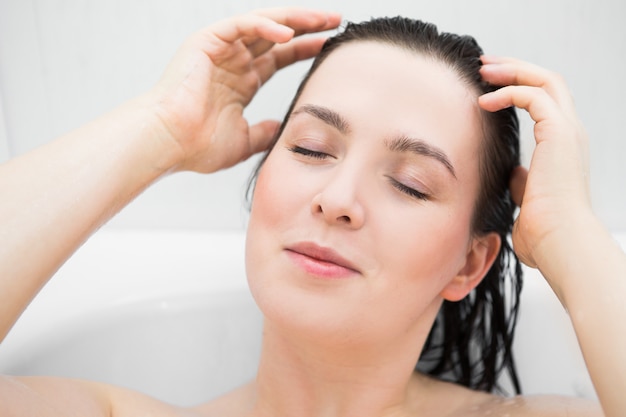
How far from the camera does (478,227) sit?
46.4 inches

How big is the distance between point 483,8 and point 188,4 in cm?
64

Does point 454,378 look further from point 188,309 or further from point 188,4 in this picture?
point 188,4

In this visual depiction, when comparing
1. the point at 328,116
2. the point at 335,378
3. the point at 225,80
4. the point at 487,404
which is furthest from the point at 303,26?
the point at 487,404

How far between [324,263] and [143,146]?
1.16 ft

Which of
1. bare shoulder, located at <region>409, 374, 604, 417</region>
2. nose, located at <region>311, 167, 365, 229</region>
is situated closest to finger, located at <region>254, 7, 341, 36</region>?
nose, located at <region>311, 167, 365, 229</region>

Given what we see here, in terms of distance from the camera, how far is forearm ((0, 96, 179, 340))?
965mm

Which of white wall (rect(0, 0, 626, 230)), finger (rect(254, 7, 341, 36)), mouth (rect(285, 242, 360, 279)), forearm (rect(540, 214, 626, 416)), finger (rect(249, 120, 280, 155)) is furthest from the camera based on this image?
white wall (rect(0, 0, 626, 230))

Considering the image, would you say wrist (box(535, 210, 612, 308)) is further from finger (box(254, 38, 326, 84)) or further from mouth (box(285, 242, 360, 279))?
finger (box(254, 38, 326, 84))

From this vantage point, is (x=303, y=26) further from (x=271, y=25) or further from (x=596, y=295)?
(x=596, y=295)

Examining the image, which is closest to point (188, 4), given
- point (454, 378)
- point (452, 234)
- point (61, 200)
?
point (61, 200)

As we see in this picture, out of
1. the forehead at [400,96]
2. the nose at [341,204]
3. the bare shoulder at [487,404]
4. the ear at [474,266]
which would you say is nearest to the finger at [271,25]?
the forehead at [400,96]

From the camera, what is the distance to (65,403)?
3.32 ft

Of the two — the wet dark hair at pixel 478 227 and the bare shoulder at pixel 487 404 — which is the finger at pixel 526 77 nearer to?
the wet dark hair at pixel 478 227

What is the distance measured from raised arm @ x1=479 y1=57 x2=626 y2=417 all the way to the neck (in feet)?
0.89
